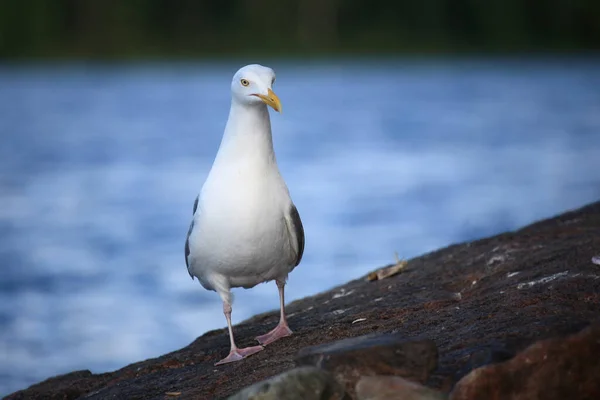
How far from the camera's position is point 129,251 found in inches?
618

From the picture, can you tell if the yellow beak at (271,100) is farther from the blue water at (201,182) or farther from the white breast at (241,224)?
the blue water at (201,182)

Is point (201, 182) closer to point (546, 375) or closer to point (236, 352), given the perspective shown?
point (236, 352)

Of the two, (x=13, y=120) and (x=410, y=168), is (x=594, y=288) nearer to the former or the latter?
(x=410, y=168)

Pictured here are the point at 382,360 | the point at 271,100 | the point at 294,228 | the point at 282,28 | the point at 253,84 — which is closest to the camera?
the point at 382,360

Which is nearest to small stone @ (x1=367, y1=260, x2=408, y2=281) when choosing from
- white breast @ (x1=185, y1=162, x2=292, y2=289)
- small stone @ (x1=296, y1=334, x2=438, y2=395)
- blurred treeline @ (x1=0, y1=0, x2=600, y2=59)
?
white breast @ (x1=185, y1=162, x2=292, y2=289)

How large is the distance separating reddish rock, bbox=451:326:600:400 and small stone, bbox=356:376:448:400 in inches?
4.6

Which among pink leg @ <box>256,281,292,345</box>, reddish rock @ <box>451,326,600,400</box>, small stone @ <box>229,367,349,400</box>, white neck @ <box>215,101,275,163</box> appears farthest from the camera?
pink leg @ <box>256,281,292,345</box>

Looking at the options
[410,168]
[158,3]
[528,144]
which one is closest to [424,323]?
[410,168]

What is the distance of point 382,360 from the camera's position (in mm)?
4613

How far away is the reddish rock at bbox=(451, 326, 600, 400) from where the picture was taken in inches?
172

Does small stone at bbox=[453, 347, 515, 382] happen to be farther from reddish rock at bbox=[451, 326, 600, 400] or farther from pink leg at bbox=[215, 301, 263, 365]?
pink leg at bbox=[215, 301, 263, 365]

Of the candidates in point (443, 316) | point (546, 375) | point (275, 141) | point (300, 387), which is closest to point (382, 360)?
point (300, 387)

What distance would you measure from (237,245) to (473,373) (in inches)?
77.8

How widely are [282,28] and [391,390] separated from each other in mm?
58594
